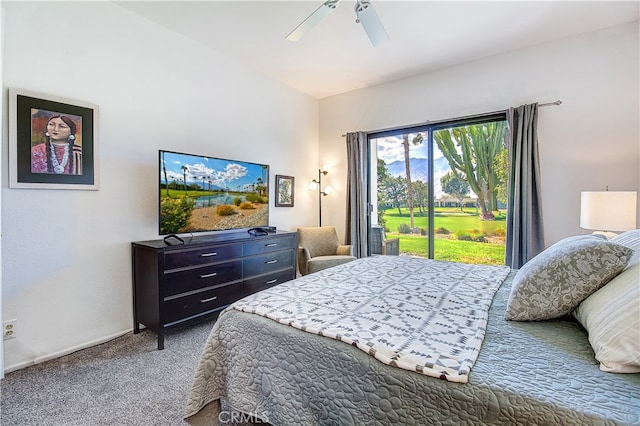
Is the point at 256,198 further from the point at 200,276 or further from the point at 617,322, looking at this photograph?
the point at 617,322

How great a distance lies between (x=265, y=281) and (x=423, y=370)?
8.40 ft

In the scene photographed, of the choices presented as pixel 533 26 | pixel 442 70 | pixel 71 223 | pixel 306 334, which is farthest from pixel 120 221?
pixel 533 26

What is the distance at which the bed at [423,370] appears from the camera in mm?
779

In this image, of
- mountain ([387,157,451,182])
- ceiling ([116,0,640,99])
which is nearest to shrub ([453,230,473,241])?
mountain ([387,157,451,182])

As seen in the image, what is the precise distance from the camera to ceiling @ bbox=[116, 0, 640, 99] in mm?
2529

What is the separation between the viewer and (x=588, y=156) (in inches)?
116

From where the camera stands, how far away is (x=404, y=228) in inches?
165

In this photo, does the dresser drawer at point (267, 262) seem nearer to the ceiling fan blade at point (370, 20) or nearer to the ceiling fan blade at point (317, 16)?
the ceiling fan blade at point (317, 16)

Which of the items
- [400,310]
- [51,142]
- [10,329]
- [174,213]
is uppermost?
[51,142]

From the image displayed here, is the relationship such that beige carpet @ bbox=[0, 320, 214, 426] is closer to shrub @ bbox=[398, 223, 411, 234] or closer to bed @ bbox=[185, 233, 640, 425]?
bed @ bbox=[185, 233, 640, 425]

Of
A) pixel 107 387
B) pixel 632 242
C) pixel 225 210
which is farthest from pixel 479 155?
pixel 107 387

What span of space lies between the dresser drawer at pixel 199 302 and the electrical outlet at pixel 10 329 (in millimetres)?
936

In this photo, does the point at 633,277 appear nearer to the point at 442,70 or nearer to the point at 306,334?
the point at 306,334

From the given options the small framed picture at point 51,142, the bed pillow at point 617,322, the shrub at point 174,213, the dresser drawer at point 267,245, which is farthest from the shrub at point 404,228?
the small framed picture at point 51,142
